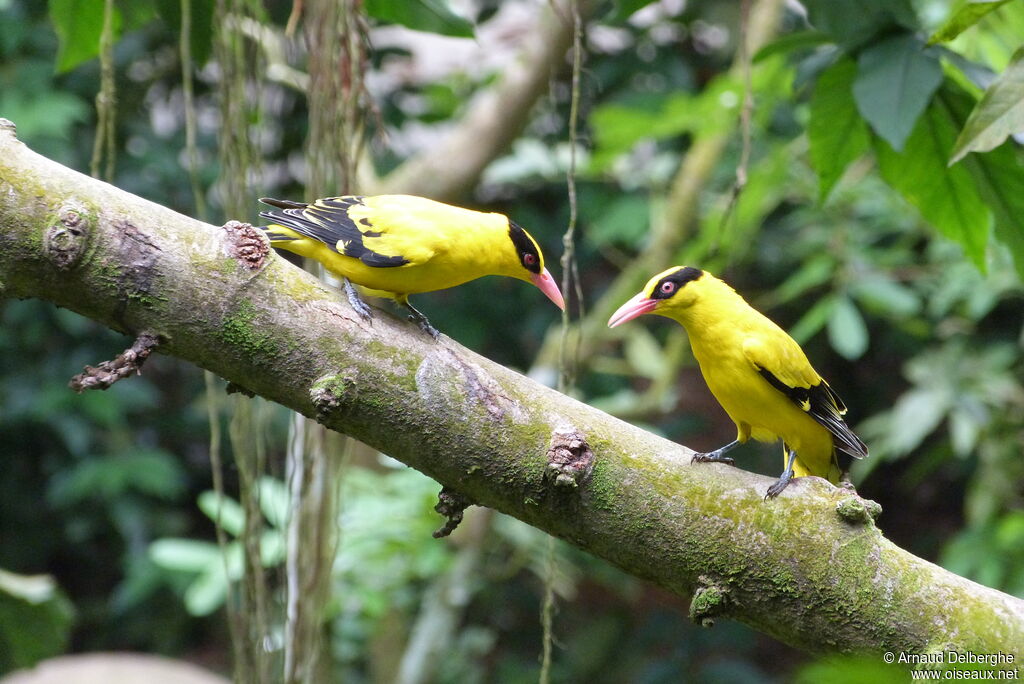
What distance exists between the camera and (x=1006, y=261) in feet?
10.1

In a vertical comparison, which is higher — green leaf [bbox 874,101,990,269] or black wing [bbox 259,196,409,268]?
green leaf [bbox 874,101,990,269]

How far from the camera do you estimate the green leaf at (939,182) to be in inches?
67.9

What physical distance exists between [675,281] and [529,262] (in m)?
0.31

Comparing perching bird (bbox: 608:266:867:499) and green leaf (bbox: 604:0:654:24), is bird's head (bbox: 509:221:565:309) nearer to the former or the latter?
perching bird (bbox: 608:266:867:499)

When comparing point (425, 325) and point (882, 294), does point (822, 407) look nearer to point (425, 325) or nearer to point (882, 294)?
point (425, 325)

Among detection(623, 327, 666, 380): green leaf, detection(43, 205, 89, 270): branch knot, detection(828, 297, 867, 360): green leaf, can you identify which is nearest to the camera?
detection(43, 205, 89, 270): branch knot

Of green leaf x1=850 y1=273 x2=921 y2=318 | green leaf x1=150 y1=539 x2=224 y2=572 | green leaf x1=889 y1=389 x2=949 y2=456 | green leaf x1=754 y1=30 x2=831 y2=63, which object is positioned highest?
green leaf x1=754 y1=30 x2=831 y2=63

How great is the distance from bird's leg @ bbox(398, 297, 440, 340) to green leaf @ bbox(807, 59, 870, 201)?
33.1 inches

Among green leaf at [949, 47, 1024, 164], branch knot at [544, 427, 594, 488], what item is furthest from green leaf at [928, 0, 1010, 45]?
branch knot at [544, 427, 594, 488]

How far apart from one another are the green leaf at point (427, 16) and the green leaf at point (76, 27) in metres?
0.55

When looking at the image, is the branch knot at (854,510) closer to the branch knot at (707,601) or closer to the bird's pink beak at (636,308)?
the branch knot at (707,601)

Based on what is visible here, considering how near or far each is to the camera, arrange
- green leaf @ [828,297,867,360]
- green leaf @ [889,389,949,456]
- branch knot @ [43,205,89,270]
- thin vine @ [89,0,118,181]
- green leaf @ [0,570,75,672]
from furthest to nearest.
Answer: green leaf @ [889,389,949,456] → green leaf @ [828,297,867,360] → green leaf @ [0,570,75,672] → thin vine @ [89,0,118,181] → branch knot @ [43,205,89,270]

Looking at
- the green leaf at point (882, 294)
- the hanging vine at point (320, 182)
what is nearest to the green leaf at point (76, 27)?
the hanging vine at point (320, 182)

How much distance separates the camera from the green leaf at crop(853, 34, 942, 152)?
5.03ft
